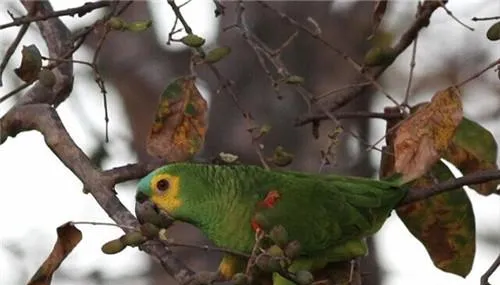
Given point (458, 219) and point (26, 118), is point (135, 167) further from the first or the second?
point (458, 219)

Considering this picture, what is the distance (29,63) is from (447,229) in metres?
0.86

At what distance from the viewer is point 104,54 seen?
4.18m

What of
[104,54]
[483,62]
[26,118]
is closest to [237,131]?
[104,54]

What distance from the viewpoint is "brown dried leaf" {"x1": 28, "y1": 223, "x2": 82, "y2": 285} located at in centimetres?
167

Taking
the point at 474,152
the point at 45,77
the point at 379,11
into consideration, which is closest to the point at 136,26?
the point at 45,77

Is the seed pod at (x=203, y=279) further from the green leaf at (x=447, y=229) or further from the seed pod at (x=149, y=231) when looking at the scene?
the green leaf at (x=447, y=229)

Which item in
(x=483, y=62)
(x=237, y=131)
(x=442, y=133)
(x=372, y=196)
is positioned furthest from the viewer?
(x=483, y=62)

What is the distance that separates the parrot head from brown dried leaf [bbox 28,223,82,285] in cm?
27

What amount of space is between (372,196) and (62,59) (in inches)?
25.1

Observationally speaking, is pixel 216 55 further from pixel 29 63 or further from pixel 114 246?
pixel 114 246

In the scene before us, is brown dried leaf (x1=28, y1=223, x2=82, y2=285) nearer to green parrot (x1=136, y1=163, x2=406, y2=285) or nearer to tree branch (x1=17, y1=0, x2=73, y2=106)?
green parrot (x1=136, y1=163, x2=406, y2=285)

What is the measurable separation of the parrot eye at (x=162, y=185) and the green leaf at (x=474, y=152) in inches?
21.5

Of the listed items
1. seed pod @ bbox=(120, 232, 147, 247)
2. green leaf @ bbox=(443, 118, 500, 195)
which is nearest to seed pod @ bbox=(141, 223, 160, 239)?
seed pod @ bbox=(120, 232, 147, 247)

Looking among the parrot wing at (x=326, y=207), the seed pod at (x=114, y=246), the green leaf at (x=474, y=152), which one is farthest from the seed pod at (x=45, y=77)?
the green leaf at (x=474, y=152)
